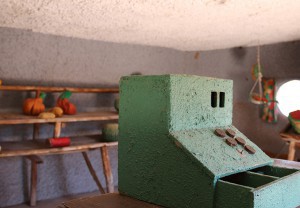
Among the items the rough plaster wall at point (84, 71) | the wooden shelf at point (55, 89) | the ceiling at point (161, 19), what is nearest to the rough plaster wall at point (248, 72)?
the rough plaster wall at point (84, 71)

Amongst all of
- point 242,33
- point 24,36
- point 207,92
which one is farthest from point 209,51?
point 207,92

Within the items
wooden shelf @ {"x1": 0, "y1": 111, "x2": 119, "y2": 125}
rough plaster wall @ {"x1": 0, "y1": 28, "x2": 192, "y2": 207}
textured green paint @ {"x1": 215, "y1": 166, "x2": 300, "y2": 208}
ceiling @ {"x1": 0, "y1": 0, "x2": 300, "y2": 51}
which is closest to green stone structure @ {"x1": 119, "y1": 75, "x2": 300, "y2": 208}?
textured green paint @ {"x1": 215, "y1": 166, "x2": 300, "y2": 208}

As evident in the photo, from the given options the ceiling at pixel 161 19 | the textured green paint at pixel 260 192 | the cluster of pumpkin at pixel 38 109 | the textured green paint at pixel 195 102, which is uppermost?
the ceiling at pixel 161 19

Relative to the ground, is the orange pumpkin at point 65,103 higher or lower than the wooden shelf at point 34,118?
higher

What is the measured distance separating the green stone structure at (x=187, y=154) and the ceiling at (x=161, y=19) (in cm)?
101

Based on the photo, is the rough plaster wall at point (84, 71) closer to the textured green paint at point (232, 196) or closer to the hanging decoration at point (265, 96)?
the hanging decoration at point (265, 96)

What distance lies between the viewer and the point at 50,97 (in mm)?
3338

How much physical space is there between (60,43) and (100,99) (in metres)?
0.72

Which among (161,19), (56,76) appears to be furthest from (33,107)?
(161,19)

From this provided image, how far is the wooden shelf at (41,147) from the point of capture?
266 cm

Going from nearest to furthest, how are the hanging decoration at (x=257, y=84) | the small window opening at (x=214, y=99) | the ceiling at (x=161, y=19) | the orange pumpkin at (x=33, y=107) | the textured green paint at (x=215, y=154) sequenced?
the textured green paint at (x=215, y=154) < the small window opening at (x=214, y=99) < the ceiling at (x=161, y=19) < the orange pumpkin at (x=33, y=107) < the hanging decoration at (x=257, y=84)

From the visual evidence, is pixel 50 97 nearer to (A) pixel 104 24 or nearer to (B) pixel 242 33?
(A) pixel 104 24

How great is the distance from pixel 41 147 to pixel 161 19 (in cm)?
143

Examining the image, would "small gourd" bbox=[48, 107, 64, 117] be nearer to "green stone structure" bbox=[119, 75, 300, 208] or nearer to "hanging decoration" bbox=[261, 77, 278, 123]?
"green stone structure" bbox=[119, 75, 300, 208]
